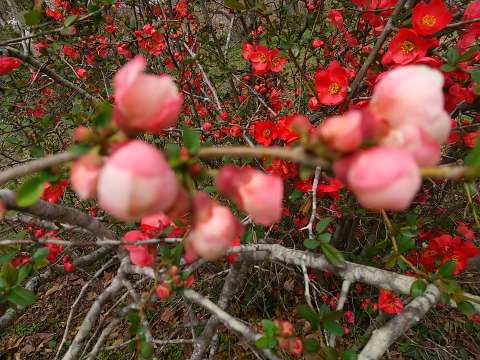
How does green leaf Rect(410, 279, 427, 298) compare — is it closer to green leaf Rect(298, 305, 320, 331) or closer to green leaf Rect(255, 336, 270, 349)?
green leaf Rect(298, 305, 320, 331)

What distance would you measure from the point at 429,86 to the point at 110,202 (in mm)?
398

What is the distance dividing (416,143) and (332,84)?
1101 millimetres

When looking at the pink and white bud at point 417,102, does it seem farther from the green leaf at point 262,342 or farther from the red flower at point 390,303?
the red flower at point 390,303

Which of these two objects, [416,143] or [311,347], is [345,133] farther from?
[311,347]

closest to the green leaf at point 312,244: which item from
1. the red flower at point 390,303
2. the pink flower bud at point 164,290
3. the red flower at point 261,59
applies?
the pink flower bud at point 164,290

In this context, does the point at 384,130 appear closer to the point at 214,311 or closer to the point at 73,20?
the point at 214,311

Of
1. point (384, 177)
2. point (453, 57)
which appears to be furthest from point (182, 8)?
point (384, 177)

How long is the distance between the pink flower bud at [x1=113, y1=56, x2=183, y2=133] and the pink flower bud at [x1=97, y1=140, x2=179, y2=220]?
0.15 ft

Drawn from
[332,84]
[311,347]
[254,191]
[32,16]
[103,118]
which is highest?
[32,16]

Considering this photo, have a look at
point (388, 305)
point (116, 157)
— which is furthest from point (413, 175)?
point (388, 305)

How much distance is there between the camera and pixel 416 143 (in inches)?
16.6

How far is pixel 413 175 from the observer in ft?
1.30

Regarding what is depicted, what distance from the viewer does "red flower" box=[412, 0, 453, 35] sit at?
1.10 metres

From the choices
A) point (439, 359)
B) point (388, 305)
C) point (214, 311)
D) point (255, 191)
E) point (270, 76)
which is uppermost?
point (255, 191)
